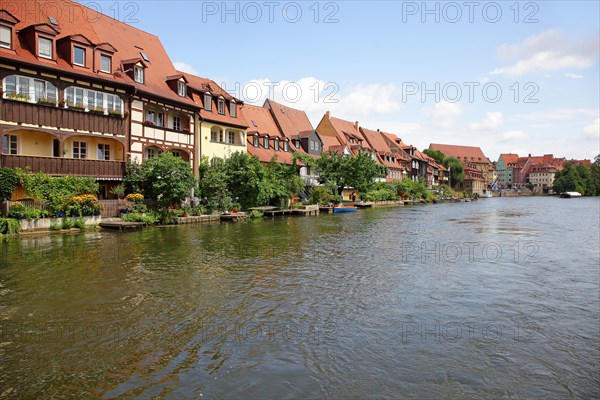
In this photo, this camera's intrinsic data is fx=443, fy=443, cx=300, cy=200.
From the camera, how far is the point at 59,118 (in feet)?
82.4

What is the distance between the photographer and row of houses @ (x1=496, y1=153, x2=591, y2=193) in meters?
164

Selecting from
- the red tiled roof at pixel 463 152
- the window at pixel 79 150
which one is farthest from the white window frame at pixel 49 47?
the red tiled roof at pixel 463 152

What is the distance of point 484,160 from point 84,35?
143 m

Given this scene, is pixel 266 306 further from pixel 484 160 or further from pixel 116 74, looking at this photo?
pixel 484 160

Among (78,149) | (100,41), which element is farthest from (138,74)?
(78,149)

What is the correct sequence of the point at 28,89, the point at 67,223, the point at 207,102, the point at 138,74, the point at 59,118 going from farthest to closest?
the point at 207,102
the point at 138,74
the point at 59,118
the point at 28,89
the point at 67,223

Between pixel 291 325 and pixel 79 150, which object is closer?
pixel 291 325

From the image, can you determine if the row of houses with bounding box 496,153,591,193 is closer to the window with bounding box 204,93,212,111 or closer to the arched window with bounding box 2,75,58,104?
the window with bounding box 204,93,212,111

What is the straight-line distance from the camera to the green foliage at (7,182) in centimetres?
2130

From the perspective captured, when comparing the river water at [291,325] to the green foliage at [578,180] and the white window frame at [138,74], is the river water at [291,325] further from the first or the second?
→ the green foliage at [578,180]

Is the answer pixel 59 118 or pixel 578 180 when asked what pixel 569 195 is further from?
pixel 59 118

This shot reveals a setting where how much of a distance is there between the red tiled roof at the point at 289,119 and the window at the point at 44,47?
31405mm

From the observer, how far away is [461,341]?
874 cm

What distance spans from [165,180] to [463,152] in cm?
13411
